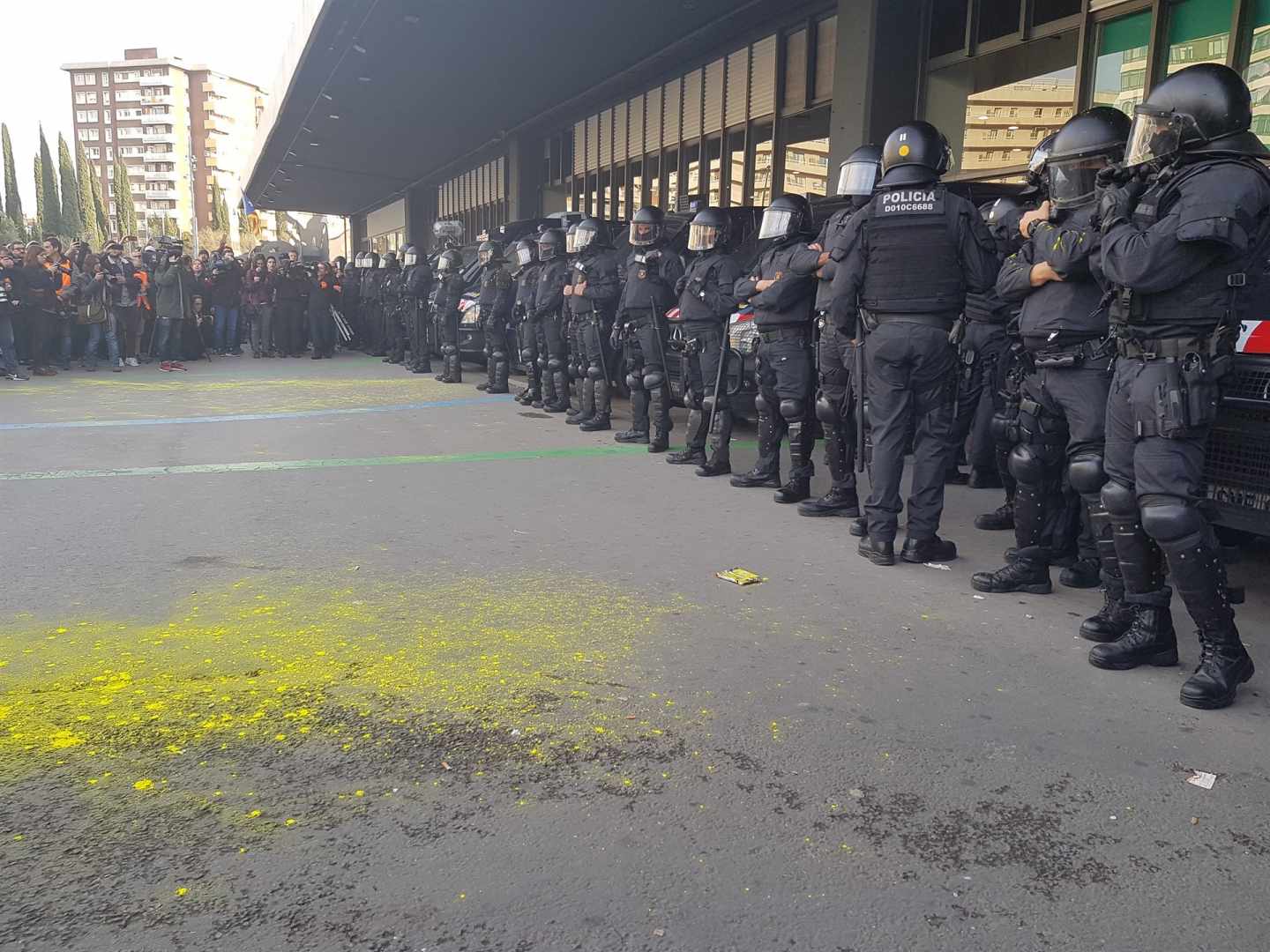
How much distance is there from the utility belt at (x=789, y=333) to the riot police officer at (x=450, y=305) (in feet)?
25.0

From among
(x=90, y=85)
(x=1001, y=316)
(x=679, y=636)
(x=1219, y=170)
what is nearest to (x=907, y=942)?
(x=679, y=636)

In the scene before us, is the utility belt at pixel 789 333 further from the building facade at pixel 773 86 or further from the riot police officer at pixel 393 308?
the riot police officer at pixel 393 308

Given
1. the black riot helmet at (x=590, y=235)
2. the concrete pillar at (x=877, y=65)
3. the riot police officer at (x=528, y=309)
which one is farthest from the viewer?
the concrete pillar at (x=877, y=65)

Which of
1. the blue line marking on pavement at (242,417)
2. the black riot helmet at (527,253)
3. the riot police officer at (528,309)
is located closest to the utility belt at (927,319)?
the riot police officer at (528,309)

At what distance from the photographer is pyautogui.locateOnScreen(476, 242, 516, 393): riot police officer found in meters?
11.4

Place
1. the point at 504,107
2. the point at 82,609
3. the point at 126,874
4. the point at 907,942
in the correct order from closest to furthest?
the point at 907,942 < the point at 126,874 < the point at 82,609 < the point at 504,107

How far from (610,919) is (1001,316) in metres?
4.78

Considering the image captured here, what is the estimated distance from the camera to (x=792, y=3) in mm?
13242

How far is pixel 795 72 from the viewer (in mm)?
13812

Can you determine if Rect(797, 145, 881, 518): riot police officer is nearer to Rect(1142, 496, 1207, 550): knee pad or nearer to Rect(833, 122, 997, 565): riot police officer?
Rect(833, 122, 997, 565): riot police officer

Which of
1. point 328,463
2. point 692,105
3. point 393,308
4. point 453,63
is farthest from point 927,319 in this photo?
point 453,63

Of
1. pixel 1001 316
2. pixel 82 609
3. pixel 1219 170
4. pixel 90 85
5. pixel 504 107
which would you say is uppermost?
pixel 90 85

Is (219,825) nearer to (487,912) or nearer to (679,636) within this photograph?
(487,912)

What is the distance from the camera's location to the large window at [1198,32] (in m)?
8.10
